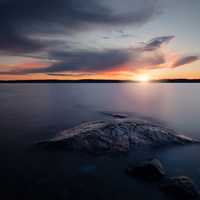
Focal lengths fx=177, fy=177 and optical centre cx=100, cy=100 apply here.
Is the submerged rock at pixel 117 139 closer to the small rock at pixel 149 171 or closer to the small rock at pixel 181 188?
the small rock at pixel 149 171

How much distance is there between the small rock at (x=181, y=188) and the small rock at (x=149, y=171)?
2.96 ft

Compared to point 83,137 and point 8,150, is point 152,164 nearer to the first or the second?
point 83,137

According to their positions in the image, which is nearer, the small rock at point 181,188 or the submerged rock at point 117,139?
the small rock at point 181,188

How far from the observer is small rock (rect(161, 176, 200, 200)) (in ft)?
32.6

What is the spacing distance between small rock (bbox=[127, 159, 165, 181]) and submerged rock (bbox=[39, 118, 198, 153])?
339 cm

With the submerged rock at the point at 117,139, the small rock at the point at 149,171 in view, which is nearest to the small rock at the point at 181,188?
the small rock at the point at 149,171

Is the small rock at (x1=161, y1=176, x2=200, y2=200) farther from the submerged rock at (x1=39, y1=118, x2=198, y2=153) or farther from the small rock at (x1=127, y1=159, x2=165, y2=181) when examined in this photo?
the submerged rock at (x1=39, y1=118, x2=198, y2=153)

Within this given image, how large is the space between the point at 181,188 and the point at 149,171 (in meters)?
2.24

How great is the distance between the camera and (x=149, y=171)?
12047mm

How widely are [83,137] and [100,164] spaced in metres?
3.65

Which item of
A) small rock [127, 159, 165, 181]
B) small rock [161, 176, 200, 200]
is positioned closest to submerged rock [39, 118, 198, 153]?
small rock [127, 159, 165, 181]

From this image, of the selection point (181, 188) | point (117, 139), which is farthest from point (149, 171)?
point (117, 139)

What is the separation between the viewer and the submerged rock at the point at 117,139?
628 inches

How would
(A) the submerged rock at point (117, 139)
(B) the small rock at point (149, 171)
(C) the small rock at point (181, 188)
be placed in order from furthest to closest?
(A) the submerged rock at point (117, 139)
(B) the small rock at point (149, 171)
(C) the small rock at point (181, 188)
